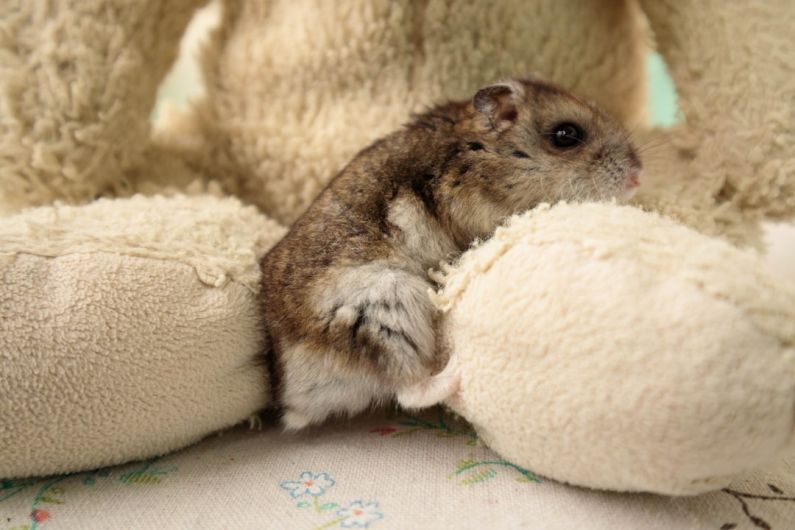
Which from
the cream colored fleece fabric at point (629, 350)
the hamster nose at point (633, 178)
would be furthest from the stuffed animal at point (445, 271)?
the hamster nose at point (633, 178)

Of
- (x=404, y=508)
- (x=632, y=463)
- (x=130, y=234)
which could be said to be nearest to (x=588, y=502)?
(x=632, y=463)

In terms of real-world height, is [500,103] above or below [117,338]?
above

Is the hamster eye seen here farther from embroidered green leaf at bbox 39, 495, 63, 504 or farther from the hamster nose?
embroidered green leaf at bbox 39, 495, 63, 504

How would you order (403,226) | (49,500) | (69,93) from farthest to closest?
(69,93) < (403,226) < (49,500)

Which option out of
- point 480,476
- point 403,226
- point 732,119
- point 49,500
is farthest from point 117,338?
point 732,119

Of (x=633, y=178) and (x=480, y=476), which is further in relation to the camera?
(x=633, y=178)

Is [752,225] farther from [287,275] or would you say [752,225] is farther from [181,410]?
[181,410]

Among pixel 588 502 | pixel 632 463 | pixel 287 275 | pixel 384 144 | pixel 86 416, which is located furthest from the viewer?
pixel 384 144

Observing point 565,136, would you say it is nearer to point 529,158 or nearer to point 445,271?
point 529,158
